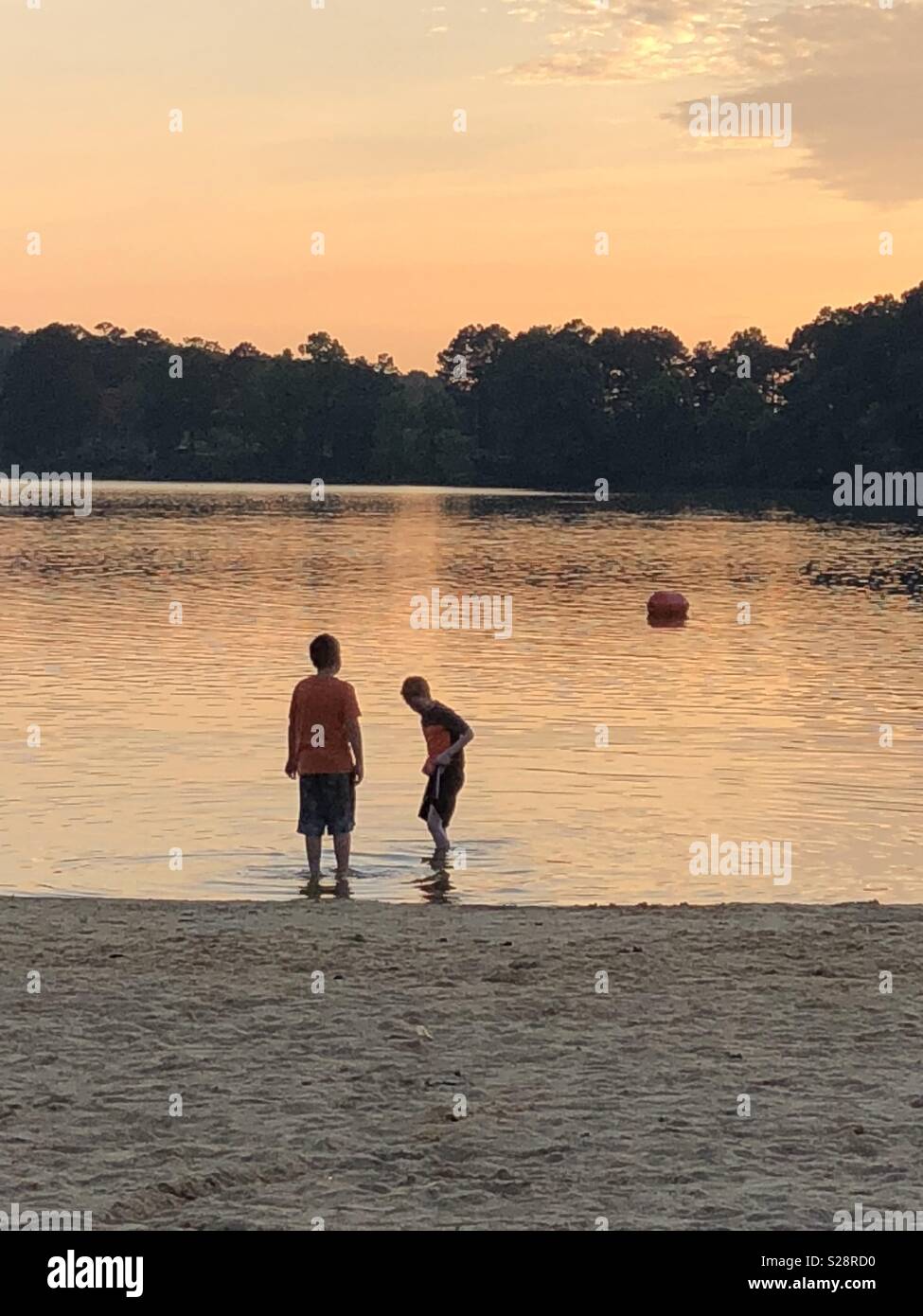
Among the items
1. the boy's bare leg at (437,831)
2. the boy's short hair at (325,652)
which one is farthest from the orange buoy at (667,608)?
the boy's short hair at (325,652)

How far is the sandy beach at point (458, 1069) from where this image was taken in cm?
657

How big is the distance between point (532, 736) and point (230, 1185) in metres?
15.6

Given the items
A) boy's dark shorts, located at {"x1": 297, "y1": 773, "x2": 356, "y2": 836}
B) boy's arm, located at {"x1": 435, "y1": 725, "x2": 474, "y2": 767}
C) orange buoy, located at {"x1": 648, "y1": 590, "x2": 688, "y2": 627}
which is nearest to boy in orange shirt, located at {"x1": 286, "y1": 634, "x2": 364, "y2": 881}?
boy's dark shorts, located at {"x1": 297, "y1": 773, "x2": 356, "y2": 836}

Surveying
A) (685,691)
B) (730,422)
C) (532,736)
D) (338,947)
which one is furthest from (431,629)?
(730,422)

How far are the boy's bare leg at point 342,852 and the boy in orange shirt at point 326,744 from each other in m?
0.15

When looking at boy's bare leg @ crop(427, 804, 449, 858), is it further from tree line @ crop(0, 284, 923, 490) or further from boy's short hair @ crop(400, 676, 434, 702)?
tree line @ crop(0, 284, 923, 490)

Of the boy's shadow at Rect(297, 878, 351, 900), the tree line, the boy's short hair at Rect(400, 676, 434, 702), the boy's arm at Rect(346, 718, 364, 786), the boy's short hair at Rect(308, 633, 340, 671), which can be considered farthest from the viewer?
the tree line

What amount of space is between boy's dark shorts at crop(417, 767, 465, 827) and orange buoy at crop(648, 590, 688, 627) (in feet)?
79.6

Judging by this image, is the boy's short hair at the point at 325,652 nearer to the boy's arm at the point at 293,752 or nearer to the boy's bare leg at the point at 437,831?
the boy's arm at the point at 293,752

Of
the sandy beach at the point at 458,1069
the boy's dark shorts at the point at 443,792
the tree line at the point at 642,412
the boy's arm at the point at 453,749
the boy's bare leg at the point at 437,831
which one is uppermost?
the tree line at the point at 642,412

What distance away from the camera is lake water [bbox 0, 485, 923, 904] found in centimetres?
1467

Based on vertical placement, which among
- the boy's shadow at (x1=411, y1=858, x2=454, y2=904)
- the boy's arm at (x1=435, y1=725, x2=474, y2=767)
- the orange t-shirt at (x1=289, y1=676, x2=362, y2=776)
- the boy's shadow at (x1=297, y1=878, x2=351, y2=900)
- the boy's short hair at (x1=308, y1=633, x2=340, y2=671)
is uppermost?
the boy's short hair at (x1=308, y1=633, x2=340, y2=671)

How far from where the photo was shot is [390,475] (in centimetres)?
19238
